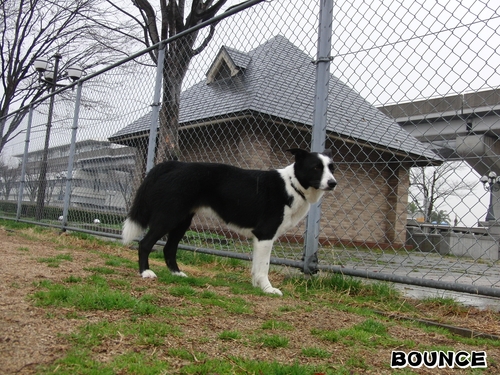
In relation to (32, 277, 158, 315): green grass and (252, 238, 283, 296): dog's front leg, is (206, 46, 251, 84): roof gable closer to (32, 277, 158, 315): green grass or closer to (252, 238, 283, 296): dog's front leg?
(252, 238, 283, 296): dog's front leg

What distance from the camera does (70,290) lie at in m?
2.64

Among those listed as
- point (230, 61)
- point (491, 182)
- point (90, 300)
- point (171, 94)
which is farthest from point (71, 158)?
point (491, 182)

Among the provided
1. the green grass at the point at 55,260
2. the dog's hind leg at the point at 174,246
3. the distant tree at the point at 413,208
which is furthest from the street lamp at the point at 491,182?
the green grass at the point at 55,260

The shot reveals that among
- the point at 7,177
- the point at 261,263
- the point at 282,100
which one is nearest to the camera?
the point at 261,263

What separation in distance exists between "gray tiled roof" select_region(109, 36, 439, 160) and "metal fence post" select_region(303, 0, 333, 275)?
2.13ft

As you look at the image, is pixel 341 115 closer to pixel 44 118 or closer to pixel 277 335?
pixel 277 335

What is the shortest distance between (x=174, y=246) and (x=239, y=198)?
2.78ft

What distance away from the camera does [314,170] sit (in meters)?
3.76

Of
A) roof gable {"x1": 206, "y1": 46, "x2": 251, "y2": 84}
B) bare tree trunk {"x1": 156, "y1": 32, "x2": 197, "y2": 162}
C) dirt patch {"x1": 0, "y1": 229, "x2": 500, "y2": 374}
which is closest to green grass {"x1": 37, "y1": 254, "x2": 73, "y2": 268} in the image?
dirt patch {"x1": 0, "y1": 229, "x2": 500, "y2": 374}

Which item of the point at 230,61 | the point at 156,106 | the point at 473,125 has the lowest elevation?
the point at 473,125

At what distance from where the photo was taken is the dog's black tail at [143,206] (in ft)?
13.0

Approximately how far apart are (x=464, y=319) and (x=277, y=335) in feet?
5.10

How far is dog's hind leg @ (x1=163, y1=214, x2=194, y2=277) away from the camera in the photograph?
13.5ft

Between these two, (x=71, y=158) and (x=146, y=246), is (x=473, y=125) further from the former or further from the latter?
(x=71, y=158)
